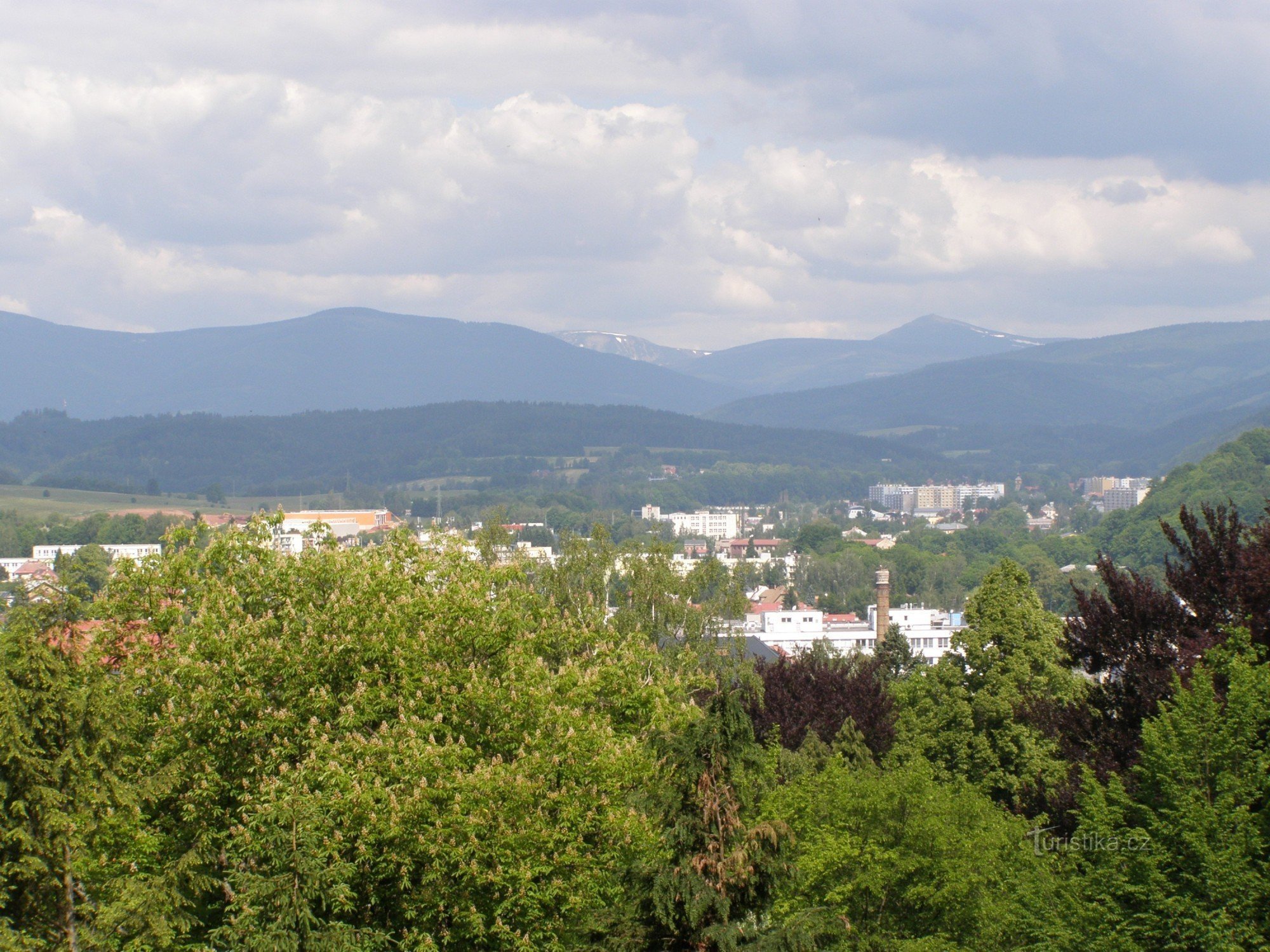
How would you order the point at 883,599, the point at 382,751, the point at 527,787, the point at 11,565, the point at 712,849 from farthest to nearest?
the point at 11,565
the point at 883,599
the point at 382,751
the point at 527,787
the point at 712,849

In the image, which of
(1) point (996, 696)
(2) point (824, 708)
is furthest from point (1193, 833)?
(2) point (824, 708)

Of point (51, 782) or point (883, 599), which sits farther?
point (883, 599)

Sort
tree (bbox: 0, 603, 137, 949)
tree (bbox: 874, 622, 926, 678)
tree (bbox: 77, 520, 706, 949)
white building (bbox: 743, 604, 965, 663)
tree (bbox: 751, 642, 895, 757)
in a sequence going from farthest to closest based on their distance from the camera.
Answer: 1. white building (bbox: 743, 604, 965, 663)
2. tree (bbox: 874, 622, 926, 678)
3. tree (bbox: 751, 642, 895, 757)
4. tree (bbox: 77, 520, 706, 949)
5. tree (bbox: 0, 603, 137, 949)

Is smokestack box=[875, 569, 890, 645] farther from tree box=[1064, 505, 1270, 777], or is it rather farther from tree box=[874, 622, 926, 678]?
tree box=[1064, 505, 1270, 777]

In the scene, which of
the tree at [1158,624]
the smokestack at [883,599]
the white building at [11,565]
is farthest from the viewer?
the white building at [11,565]

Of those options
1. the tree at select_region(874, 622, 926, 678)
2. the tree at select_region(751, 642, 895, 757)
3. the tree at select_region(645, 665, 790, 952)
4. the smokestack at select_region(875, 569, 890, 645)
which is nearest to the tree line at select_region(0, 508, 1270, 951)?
the tree at select_region(645, 665, 790, 952)

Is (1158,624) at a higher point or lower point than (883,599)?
higher

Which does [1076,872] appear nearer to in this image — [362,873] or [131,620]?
[362,873]

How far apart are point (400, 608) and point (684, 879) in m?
12.2

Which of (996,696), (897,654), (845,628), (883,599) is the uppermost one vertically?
(996,696)

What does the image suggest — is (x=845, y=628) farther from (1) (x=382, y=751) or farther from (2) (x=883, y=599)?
(1) (x=382, y=751)

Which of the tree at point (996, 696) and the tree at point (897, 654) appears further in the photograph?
the tree at point (897, 654)

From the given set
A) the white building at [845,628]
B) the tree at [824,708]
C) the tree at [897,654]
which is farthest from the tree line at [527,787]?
the white building at [845,628]

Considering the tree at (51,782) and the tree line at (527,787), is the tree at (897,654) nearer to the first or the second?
the tree line at (527,787)
